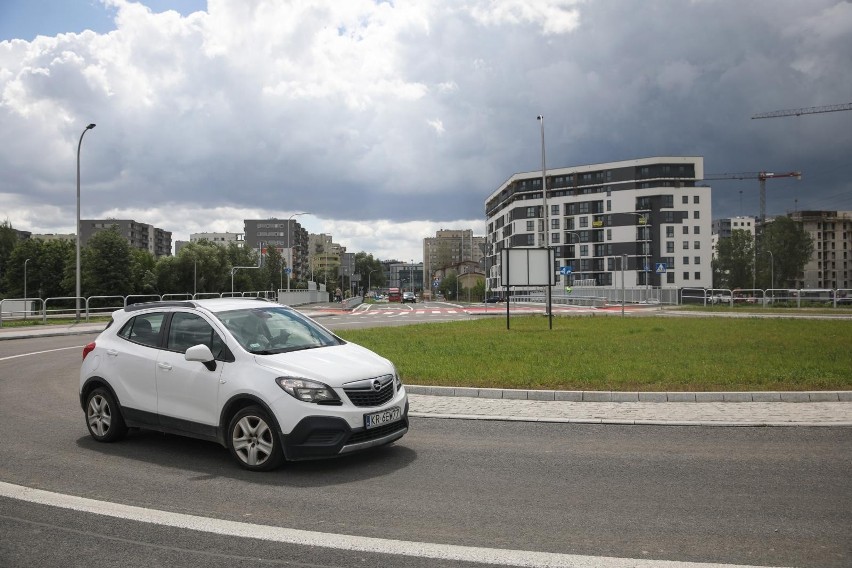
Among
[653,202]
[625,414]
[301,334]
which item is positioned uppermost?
[653,202]

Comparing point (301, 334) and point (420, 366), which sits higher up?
point (301, 334)

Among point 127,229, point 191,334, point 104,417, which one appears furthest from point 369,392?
point 127,229

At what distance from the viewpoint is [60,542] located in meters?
4.37

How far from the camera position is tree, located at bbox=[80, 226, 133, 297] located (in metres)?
76.9

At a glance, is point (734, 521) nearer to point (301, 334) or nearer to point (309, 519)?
point (309, 519)

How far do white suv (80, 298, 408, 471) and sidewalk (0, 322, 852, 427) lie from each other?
282 cm

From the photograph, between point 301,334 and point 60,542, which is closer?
point 60,542

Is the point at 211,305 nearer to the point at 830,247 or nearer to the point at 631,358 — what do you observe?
the point at 631,358

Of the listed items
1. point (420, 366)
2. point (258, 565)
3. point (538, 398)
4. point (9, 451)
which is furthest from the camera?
point (420, 366)

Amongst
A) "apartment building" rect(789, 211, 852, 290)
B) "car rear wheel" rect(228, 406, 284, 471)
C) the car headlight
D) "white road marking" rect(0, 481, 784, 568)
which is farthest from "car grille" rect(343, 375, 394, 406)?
"apartment building" rect(789, 211, 852, 290)

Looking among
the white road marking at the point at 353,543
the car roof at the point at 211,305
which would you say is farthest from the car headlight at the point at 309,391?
the car roof at the point at 211,305

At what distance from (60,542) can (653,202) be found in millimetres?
96891

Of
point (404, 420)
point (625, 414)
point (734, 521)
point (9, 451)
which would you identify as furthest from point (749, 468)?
point (9, 451)

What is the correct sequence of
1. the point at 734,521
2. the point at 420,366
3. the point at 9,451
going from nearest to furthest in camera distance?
1. the point at 734,521
2. the point at 9,451
3. the point at 420,366
